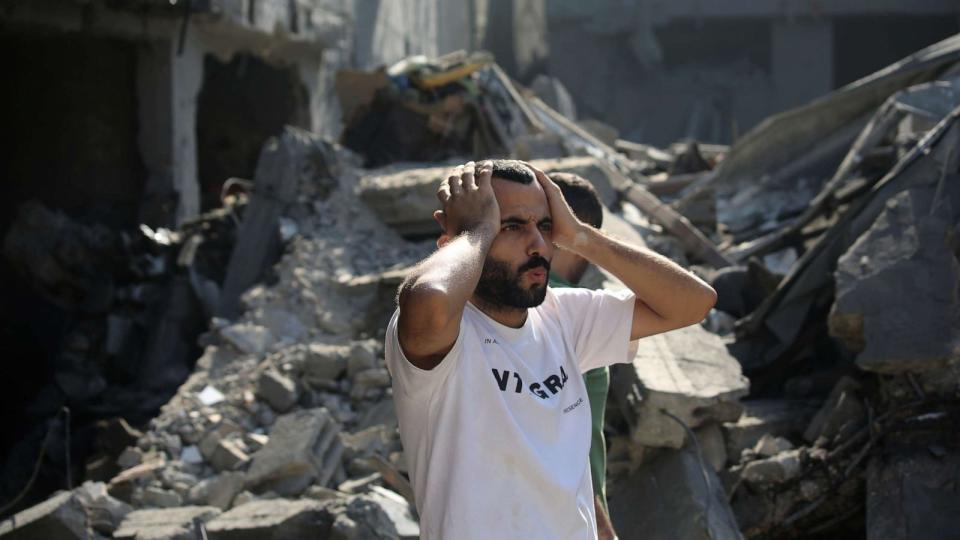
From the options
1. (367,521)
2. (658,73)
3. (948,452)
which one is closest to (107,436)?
(367,521)

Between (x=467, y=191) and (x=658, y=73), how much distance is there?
2014 cm

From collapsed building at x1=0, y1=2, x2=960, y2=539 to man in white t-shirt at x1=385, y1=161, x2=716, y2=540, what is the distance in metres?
1.59

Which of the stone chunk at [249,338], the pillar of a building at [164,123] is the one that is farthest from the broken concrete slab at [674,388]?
the pillar of a building at [164,123]

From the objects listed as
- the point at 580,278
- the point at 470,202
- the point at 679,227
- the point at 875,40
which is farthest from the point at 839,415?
the point at 875,40

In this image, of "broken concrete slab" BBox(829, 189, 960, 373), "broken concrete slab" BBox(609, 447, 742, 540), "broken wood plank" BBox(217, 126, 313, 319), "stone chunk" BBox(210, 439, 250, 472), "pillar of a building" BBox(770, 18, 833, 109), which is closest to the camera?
"broken concrete slab" BBox(609, 447, 742, 540)

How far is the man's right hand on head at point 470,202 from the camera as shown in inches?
92.5

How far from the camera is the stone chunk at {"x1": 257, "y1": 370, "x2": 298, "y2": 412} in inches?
237

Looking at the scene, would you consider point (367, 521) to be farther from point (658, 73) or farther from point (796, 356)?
point (658, 73)

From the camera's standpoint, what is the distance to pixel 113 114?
11.5 meters

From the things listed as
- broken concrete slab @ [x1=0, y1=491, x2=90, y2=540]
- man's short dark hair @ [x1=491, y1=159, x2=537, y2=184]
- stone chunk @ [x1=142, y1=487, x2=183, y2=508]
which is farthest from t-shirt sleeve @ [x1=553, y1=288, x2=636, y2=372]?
stone chunk @ [x1=142, y1=487, x2=183, y2=508]

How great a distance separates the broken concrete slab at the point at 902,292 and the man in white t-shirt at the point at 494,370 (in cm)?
222

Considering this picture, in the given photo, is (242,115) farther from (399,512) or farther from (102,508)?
(399,512)

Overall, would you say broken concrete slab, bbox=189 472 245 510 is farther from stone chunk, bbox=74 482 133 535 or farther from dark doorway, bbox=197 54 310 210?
dark doorway, bbox=197 54 310 210

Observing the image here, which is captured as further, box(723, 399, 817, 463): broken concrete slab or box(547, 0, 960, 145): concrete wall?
box(547, 0, 960, 145): concrete wall
